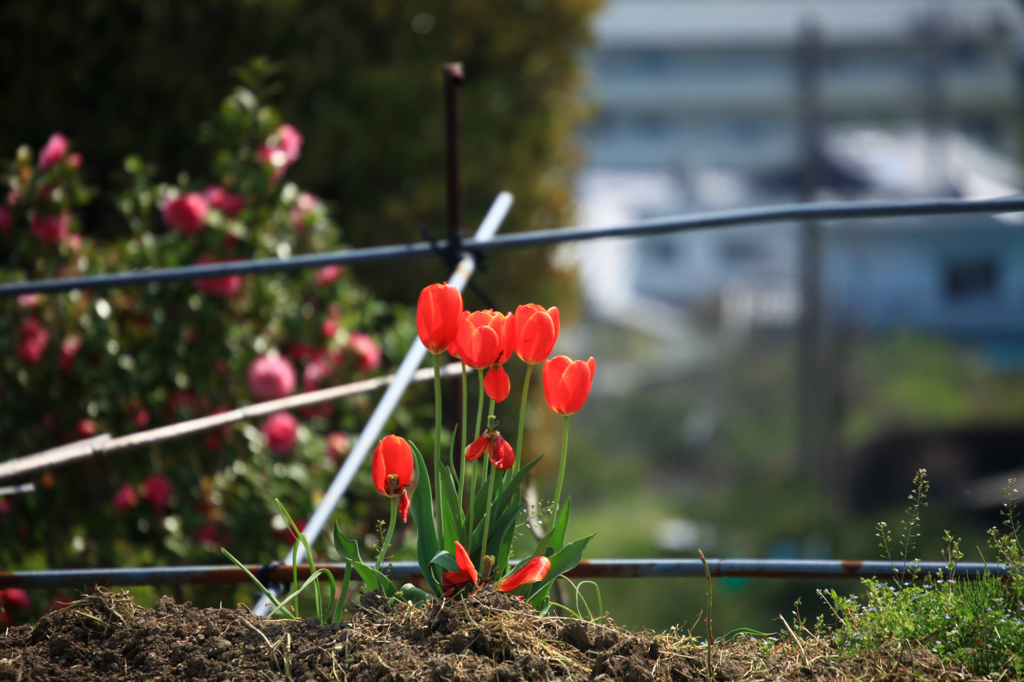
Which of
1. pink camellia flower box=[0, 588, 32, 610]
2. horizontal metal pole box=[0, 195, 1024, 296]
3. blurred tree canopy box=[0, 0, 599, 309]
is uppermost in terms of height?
blurred tree canopy box=[0, 0, 599, 309]

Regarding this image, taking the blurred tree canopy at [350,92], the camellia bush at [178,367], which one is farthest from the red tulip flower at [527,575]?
the blurred tree canopy at [350,92]

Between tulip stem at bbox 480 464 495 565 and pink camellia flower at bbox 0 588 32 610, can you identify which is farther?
pink camellia flower at bbox 0 588 32 610

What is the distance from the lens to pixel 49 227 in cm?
251

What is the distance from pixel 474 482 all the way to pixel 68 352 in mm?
1918

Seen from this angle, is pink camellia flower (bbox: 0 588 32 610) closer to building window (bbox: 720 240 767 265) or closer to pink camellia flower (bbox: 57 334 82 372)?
pink camellia flower (bbox: 57 334 82 372)

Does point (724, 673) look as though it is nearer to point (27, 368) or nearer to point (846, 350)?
point (27, 368)

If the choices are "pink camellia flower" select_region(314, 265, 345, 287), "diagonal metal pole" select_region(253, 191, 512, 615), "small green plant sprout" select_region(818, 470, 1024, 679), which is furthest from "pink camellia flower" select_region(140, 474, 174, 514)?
"small green plant sprout" select_region(818, 470, 1024, 679)

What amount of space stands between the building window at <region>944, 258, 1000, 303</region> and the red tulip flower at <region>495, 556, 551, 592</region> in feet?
40.8

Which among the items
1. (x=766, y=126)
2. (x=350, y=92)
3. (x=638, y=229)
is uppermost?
(x=766, y=126)

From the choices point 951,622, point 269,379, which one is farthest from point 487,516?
point 269,379

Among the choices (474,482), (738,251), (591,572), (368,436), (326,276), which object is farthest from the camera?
(738,251)

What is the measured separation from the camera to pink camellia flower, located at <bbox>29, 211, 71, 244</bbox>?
2.51m

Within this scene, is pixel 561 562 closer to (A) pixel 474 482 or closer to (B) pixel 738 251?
(A) pixel 474 482

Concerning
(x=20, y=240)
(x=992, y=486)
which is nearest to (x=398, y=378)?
(x=20, y=240)
